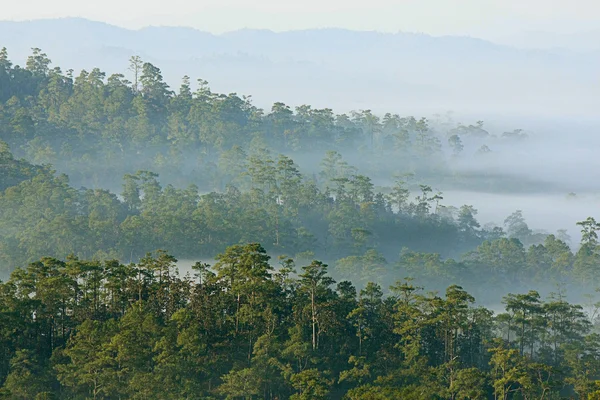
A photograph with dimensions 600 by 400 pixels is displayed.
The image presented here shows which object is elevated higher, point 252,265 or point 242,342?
point 252,265

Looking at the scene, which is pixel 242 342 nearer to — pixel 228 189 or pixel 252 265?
pixel 252 265

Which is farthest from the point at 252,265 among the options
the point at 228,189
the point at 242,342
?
the point at 228,189

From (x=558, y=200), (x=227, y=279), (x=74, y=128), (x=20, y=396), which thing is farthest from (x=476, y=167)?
(x=20, y=396)

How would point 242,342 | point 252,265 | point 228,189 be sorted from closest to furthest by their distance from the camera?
1. point 242,342
2. point 252,265
3. point 228,189

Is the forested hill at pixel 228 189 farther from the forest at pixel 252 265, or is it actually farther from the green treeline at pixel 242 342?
the green treeline at pixel 242 342

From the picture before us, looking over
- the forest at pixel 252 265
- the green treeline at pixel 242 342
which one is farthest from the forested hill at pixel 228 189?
the green treeline at pixel 242 342

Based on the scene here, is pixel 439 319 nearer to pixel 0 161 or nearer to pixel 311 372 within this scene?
pixel 311 372

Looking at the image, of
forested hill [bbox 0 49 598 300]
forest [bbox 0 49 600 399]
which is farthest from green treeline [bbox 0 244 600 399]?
forested hill [bbox 0 49 598 300]
